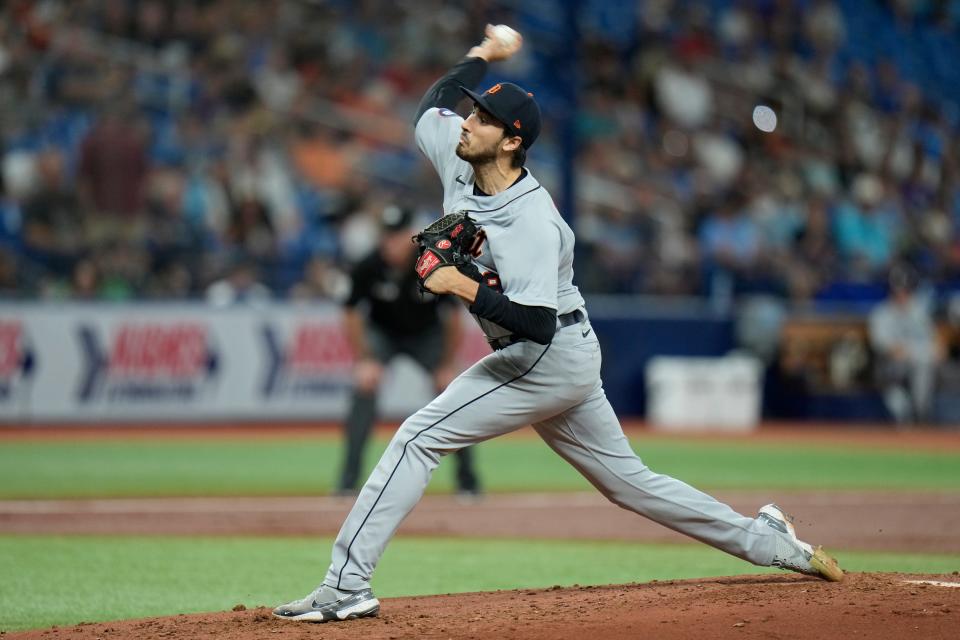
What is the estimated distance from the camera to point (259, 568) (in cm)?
774

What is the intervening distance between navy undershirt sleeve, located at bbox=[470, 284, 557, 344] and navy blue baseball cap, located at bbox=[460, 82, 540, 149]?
69 centimetres

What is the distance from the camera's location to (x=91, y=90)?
1791cm

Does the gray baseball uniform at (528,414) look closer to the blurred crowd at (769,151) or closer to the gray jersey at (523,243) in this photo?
the gray jersey at (523,243)

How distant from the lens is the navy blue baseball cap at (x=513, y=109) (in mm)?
5430

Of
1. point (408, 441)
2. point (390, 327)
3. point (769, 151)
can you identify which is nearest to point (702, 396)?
point (769, 151)

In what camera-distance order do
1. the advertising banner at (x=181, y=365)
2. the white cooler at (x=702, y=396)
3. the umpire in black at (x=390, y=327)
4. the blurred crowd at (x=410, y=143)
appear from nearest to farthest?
the umpire in black at (x=390, y=327) → the advertising banner at (x=181, y=365) → the blurred crowd at (x=410, y=143) → the white cooler at (x=702, y=396)

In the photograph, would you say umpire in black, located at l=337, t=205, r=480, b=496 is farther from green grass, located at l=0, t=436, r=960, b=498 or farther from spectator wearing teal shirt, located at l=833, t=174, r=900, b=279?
spectator wearing teal shirt, located at l=833, t=174, r=900, b=279

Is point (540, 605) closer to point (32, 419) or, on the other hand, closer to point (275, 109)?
point (32, 419)

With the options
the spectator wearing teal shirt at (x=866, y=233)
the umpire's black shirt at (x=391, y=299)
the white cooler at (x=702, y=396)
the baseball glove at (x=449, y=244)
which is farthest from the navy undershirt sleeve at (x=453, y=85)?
the spectator wearing teal shirt at (x=866, y=233)

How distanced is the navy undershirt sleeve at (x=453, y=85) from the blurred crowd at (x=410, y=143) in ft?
Result: 32.4

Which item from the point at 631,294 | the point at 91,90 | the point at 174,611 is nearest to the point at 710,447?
the point at 631,294

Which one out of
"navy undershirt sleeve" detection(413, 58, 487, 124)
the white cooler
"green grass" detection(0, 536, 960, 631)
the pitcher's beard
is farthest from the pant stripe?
the white cooler

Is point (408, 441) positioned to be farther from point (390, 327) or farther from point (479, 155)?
point (390, 327)

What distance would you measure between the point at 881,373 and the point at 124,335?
35.8 feet
